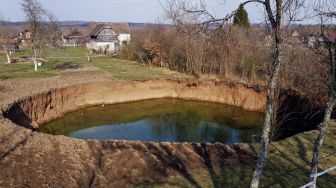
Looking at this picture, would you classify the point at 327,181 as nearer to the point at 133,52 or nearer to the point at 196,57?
the point at 196,57

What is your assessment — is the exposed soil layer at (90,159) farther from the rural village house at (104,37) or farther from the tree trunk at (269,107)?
the rural village house at (104,37)

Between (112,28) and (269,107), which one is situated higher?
(112,28)

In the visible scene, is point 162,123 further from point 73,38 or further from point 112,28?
point 73,38

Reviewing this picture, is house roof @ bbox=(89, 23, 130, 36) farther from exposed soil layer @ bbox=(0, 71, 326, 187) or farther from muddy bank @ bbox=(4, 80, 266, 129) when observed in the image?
exposed soil layer @ bbox=(0, 71, 326, 187)

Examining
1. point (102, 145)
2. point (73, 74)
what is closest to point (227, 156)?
point (102, 145)

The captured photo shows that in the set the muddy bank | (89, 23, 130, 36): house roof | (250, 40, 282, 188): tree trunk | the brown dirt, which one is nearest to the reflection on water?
the muddy bank

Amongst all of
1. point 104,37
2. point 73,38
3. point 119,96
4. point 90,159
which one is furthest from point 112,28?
point 90,159

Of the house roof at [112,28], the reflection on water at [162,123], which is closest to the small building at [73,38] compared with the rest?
the house roof at [112,28]
